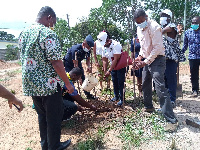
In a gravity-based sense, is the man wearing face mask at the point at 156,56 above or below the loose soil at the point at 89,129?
above

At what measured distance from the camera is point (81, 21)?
1256cm

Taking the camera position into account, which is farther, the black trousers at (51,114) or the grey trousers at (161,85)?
the grey trousers at (161,85)

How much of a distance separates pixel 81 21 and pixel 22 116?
9.33m

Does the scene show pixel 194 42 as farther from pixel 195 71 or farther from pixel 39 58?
pixel 39 58

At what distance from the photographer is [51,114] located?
2.38 metres

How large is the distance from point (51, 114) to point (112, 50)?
86.9 inches

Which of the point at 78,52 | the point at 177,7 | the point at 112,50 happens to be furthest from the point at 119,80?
the point at 177,7

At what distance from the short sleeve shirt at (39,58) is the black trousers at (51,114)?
113 millimetres

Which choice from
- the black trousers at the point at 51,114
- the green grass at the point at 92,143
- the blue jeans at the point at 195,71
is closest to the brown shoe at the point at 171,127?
the green grass at the point at 92,143

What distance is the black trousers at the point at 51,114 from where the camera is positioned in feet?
7.73

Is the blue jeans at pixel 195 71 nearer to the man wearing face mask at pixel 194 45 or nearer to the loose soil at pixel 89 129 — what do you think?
the man wearing face mask at pixel 194 45

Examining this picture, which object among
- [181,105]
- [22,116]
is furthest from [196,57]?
[22,116]

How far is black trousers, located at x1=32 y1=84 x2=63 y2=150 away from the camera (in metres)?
2.36

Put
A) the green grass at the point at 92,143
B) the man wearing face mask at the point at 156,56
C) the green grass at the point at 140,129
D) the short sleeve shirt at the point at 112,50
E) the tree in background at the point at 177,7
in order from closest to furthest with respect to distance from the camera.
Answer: the green grass at the point at 92,143
the green grass at the point at 140,129
the man wearing face mask at the point at 156,56
the short sleeve shirt at the point at 112,50
the tree in background at the point at 177,7
